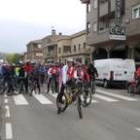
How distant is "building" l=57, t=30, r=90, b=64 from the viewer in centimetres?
6241

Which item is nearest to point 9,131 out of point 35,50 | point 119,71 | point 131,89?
point 131,89

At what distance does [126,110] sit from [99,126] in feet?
12.9

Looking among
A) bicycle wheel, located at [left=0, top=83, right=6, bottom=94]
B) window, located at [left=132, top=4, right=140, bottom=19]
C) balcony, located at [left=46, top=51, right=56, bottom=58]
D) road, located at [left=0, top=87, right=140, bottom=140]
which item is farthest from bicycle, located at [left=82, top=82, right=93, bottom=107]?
balcony, located at [left=46, top=51, right=56, bottom=58]

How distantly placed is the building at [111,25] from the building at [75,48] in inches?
471

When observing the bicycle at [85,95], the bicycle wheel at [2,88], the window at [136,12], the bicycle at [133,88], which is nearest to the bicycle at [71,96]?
the bicycle at [85,95]

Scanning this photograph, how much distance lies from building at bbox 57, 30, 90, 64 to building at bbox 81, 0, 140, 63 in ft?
39.2

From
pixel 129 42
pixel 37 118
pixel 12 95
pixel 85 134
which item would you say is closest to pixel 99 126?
pixel 85 134

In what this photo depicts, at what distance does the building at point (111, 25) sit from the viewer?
35875mm

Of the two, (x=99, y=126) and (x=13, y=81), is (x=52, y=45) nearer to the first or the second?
(x=13, y=81)

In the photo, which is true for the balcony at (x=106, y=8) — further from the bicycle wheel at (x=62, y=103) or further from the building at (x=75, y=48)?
the bicycle wheel at (x=62, y=103)

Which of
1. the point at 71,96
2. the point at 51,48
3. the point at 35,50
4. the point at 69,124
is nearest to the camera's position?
the point at 69,124

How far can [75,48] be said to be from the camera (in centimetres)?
7169

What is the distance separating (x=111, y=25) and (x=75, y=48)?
3079 cm

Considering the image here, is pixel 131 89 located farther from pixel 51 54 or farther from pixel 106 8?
pixel 51 54
